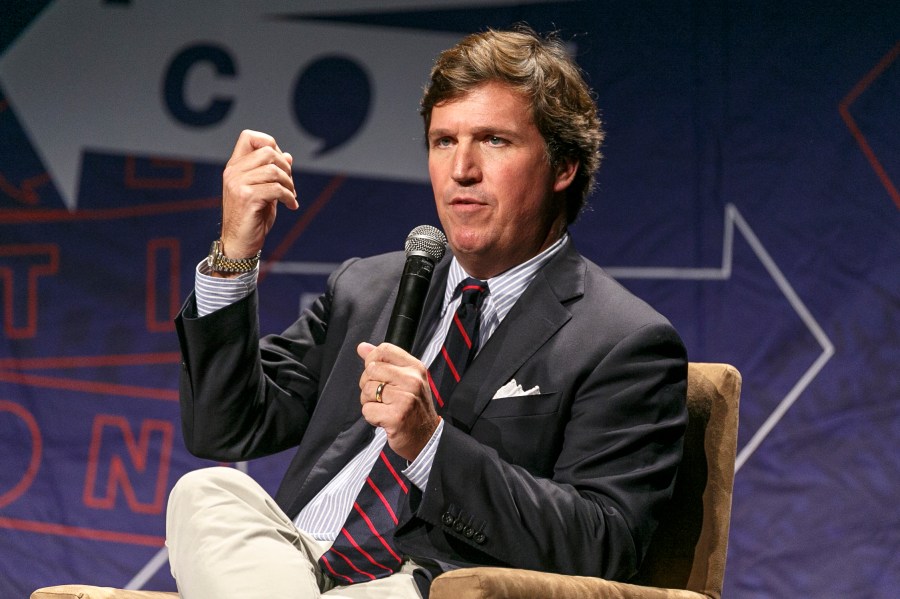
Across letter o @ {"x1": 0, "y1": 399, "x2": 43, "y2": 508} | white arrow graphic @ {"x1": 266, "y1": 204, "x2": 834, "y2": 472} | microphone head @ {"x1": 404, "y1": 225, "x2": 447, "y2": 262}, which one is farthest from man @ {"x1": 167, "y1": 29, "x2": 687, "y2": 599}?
letter o @ {"x1": 0, "y1": 399, "x2": 43, "y2": 508}

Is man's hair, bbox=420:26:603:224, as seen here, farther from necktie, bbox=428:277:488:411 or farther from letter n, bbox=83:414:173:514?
letter n, bbox=83:414:173:514

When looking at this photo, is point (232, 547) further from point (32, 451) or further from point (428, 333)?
point (32, 451)

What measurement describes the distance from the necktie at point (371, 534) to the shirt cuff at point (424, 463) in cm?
16

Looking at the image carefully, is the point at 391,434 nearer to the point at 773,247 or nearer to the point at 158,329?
the point at 773,247

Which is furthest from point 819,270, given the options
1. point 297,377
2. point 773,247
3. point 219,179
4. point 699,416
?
point 219,179

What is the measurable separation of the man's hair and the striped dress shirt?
0.18m

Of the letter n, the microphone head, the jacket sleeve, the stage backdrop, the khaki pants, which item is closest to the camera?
the khaki pants

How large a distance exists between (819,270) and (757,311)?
189 millimetres

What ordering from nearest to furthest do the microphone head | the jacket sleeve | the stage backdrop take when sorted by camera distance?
the microphone head
the jacket sleeve
the stage backdrop

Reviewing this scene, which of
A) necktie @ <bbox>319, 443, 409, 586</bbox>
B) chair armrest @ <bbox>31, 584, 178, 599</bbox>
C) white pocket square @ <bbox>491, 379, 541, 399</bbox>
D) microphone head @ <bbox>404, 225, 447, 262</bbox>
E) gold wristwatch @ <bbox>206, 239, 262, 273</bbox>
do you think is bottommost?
chair armrest @ <bbox>31, 584, 178, 599</bbox>

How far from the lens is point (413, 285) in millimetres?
1634

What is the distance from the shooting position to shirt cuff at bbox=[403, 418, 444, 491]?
5.17 ft

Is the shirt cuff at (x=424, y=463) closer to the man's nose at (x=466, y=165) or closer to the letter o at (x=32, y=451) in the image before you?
the man's nose at (x=466, y=165)

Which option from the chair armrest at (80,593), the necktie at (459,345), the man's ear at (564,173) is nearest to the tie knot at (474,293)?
the necktie at (459,345)
